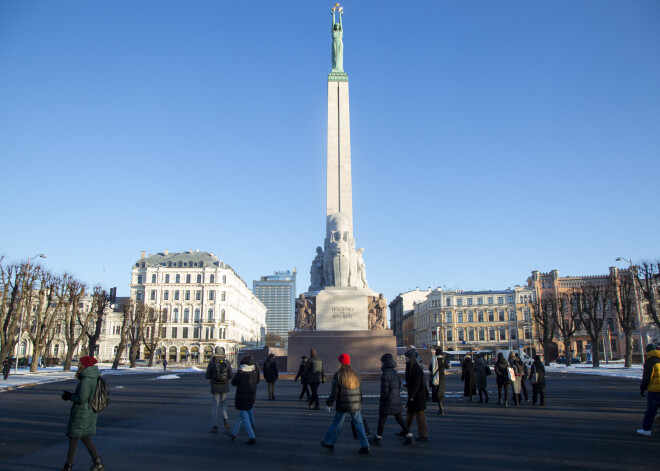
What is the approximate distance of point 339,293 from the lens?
28.8m

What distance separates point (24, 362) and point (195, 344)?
31.3 metres

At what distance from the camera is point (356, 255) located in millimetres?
30281

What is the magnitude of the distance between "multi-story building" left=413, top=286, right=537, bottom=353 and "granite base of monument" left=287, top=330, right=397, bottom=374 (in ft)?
226

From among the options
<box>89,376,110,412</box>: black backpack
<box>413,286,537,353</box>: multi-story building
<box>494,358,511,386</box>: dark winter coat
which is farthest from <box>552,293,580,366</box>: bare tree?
<box>89,376,110,412</box>: black backpack

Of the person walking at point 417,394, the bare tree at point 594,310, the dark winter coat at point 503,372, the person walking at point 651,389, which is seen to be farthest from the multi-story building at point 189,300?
the person walking at point 651,389

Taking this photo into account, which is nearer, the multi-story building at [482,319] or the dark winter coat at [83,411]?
the dark winter coat at [83,411]

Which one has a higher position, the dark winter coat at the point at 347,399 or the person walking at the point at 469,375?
the dark winter coat at the point at 347,399

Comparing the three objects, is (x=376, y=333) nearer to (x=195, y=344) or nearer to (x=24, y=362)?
(x=24, y=362)

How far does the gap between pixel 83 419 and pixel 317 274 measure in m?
23.2

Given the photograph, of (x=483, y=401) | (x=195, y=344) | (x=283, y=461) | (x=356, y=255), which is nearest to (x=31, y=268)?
(x=356, y=255)

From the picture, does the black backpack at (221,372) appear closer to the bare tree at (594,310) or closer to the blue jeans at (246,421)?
the blue jeans at (246,421)

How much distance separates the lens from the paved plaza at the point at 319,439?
8133 millimetres

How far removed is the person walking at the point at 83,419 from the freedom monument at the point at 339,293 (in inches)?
762

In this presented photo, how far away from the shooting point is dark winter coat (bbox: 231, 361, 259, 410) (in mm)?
9766
